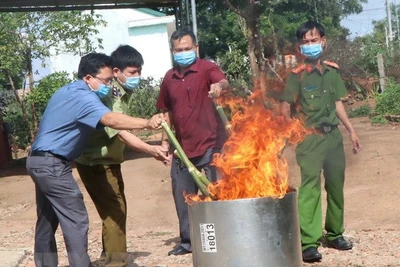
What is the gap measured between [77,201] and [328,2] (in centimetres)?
3613

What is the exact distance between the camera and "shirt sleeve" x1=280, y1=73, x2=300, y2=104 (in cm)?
685

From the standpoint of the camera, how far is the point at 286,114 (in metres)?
6.79

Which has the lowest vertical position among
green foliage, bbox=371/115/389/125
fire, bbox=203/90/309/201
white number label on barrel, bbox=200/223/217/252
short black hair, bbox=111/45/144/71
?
green foliage, bbox=371/115/389/125

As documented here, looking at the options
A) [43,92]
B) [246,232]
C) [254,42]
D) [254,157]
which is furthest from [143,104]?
[246,232]

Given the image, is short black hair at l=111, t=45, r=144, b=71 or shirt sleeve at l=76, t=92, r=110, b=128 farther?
short black hair at l=111, t=45, r=144, b=71

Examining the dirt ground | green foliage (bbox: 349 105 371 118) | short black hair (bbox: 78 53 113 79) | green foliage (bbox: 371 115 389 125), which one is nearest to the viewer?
short black hair (bbox: 78 53 113 79)

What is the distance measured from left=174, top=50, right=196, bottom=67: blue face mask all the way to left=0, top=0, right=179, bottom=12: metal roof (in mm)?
9096

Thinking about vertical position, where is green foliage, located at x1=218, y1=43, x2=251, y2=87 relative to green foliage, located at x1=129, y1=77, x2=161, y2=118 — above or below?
above

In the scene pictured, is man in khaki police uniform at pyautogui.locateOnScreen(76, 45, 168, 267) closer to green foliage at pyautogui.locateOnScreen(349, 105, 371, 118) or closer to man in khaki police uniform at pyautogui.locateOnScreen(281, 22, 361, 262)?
man in khaki police uniform at pyautogui.locateOnScreen(281, 22, 361, 262)

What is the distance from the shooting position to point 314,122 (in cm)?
679

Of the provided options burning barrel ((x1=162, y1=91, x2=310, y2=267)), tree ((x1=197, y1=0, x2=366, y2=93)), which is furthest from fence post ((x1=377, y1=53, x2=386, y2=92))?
burning barrel ((x1=162, y1=91, x2=310, y2=267))

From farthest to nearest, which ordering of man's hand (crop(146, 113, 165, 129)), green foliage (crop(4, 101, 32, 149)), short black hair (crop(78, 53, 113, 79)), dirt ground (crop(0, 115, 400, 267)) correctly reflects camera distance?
green foliage (crop(4, 101, 32, 149)) → dirt ground (crop(0, 115, 400, 267)) → short black hair (crop(78, 53, 113, 79)) → man's hand (crop(146, 113, 165, 129))

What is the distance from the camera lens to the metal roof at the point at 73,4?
623 inches

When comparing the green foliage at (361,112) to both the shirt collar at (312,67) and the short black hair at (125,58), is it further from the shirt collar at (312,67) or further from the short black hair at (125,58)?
the short black hair at (125,58)
